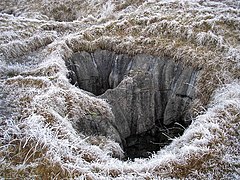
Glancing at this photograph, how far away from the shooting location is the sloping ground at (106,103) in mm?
8359

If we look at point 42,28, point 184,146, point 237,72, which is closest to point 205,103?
point 237,72

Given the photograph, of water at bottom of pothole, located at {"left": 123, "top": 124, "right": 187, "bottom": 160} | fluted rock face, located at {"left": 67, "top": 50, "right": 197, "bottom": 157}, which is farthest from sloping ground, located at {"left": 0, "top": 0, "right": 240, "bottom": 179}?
water at bottom of pothole, located at {"left": 123, "top": 124, "right": 187, "bottom": 160}

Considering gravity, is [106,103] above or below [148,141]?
above

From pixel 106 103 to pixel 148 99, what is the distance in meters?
3.71

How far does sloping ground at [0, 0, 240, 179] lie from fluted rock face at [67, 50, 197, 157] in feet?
2.61

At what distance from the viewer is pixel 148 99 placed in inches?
648

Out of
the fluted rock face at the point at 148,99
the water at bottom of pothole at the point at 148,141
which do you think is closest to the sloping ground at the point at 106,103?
the fluted rock face at the point at 148,99

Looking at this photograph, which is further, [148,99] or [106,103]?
[148,99]

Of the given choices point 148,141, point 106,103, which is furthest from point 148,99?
point 106,103

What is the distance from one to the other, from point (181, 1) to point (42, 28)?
12.1 meters

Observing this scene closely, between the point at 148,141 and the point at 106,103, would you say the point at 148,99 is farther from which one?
the point at 106,103

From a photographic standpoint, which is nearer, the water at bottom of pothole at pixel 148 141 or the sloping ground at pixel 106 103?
the sloping ground at pixel 106 103

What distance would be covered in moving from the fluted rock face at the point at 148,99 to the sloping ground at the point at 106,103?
80 centimetres

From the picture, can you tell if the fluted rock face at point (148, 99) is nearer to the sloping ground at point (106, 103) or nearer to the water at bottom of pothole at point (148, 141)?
the water at bottom of pothole at point (148, 141)
